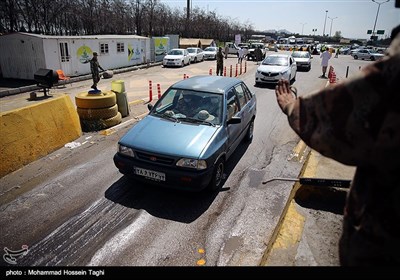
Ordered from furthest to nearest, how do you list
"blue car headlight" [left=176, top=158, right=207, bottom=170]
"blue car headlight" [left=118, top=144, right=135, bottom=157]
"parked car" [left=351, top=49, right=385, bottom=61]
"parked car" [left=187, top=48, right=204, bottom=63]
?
"parked car" [left=351, top=49, right=385, bottom=61], "parked car" [left=187, top=48, right=204, bottom=63], "blue car headlight" [left=118, top=144, right=135, bottom=157], "blue car headlight" [left=176, top=158, right=207, bottom=170]

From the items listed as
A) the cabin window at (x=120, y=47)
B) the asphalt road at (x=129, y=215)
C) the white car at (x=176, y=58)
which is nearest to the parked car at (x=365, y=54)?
the white car at (x=176, y=58)

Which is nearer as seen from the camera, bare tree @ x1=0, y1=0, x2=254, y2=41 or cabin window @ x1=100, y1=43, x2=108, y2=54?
cabin window @ x1=100, y1=43, x2=108, y2=54

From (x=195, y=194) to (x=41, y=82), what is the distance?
893cm

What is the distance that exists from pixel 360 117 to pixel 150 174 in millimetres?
3629

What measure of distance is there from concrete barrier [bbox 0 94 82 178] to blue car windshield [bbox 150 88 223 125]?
2.63 metres

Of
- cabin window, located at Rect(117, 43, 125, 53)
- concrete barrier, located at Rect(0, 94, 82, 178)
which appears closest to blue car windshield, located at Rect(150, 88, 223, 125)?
concrete barrier, located at Rect(0, 94, 82, 178)

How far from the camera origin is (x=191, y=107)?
5613 millimetres

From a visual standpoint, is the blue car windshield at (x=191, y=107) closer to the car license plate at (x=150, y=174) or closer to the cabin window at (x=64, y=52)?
the car license plate at (x=150, y=174)

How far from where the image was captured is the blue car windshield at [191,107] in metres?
5.38

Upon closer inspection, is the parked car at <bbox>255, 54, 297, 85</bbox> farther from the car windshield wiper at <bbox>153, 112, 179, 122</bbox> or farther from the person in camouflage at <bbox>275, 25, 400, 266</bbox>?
the person in camouflage at <bbox>275, 25, 400, 266</bbox>

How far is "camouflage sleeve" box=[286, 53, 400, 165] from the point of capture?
1322 mm
